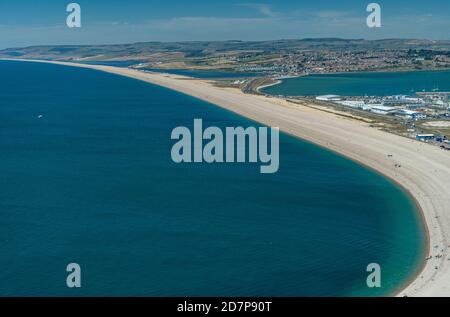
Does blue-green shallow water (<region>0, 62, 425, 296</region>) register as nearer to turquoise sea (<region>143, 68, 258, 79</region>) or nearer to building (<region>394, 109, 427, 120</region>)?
building (<region>394, 109, 427, 120</region>)

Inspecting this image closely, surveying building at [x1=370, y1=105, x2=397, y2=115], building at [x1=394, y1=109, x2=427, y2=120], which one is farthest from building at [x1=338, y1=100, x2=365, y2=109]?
building at [x1=394, y1=109, x2=427, y2=120]

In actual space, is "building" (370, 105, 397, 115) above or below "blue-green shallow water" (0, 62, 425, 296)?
above

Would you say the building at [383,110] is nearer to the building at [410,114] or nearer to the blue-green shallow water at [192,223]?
the building at [410,114]

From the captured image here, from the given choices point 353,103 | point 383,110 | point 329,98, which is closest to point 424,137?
point 383,110

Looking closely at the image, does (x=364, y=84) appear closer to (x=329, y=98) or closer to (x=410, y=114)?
(x=329, y=98)

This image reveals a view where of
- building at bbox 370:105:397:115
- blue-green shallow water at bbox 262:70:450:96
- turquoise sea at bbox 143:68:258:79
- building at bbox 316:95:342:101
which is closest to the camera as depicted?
building at bbox 370:105:397:115

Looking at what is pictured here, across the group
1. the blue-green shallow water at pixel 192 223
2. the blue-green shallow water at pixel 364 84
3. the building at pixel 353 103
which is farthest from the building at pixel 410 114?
the blue-green shallow water at pixel 364 84
